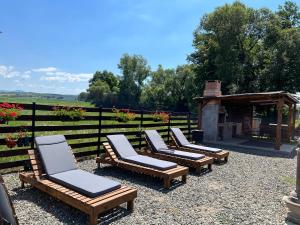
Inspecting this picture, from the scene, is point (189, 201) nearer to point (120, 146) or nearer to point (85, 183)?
point (85, 183)

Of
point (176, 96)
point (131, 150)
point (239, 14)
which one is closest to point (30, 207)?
point (131, 150)

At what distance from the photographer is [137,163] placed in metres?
6.64

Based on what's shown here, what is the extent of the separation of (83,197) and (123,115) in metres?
5.36

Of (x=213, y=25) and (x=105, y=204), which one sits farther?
(x=213, y=25)

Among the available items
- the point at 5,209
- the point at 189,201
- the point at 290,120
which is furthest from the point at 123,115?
the point at 290,120

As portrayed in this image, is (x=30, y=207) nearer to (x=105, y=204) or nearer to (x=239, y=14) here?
(x=105, y=204)

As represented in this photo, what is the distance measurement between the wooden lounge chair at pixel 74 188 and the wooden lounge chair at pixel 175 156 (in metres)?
3.22

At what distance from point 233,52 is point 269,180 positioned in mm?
21072

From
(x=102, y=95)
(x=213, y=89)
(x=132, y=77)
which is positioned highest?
(x=132, y=77)

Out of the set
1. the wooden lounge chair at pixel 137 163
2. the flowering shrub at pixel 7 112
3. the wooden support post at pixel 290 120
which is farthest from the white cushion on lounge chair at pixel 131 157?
the wooden support post at pixel 290 120

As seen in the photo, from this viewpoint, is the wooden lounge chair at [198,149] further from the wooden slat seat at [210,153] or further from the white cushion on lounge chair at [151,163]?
the white cushion on lounge chair at [151,163]

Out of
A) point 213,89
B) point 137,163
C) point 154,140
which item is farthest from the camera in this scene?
point 213,89

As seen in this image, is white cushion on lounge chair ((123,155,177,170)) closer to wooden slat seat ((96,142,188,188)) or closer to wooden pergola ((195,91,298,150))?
wooden slat seat ((96,142,188,188))

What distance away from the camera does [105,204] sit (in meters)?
4.04
